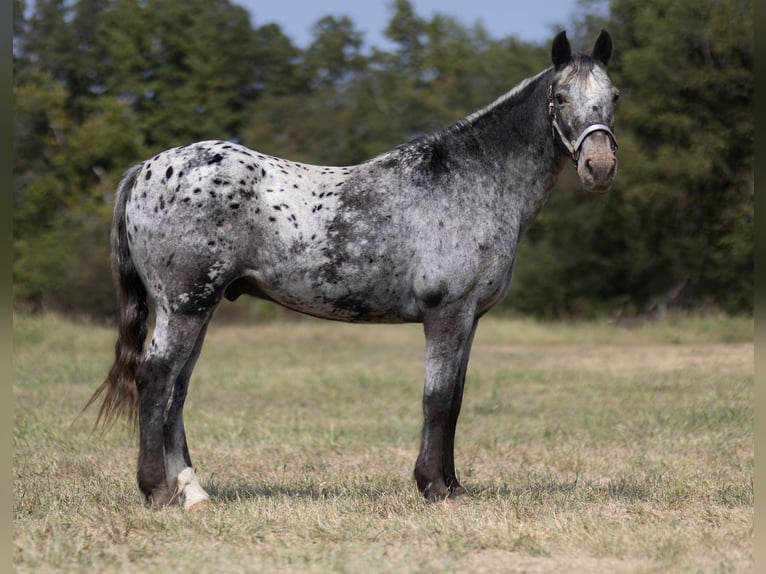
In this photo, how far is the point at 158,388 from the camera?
224 inches

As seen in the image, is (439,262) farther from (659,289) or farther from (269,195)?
(659,289)

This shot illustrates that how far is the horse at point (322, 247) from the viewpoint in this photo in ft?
18.6

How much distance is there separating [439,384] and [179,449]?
5.49 ft

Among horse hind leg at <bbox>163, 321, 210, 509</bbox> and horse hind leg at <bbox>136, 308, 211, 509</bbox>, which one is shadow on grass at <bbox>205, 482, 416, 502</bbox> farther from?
horse hind leg at <bbox>136, 308, 211, 509</bbox>

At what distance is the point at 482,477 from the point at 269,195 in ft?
9.97

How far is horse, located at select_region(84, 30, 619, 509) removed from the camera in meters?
5.67

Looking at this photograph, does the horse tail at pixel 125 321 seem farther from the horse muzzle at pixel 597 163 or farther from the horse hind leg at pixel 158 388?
the horse muzzle at pixel 597 163

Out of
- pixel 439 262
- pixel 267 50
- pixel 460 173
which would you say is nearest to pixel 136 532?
pixel 439 262

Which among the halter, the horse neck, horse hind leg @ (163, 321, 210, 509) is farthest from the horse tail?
the halter

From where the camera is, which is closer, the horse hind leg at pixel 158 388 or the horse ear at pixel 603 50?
the horse hind leg at pixel 158 388

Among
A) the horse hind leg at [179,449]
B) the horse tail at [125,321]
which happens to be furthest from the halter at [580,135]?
the horse tail at [125,321]

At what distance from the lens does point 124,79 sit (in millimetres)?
40500

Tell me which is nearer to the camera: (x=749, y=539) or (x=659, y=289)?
(x=749, y=539)

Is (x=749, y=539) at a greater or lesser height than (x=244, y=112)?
lesser
